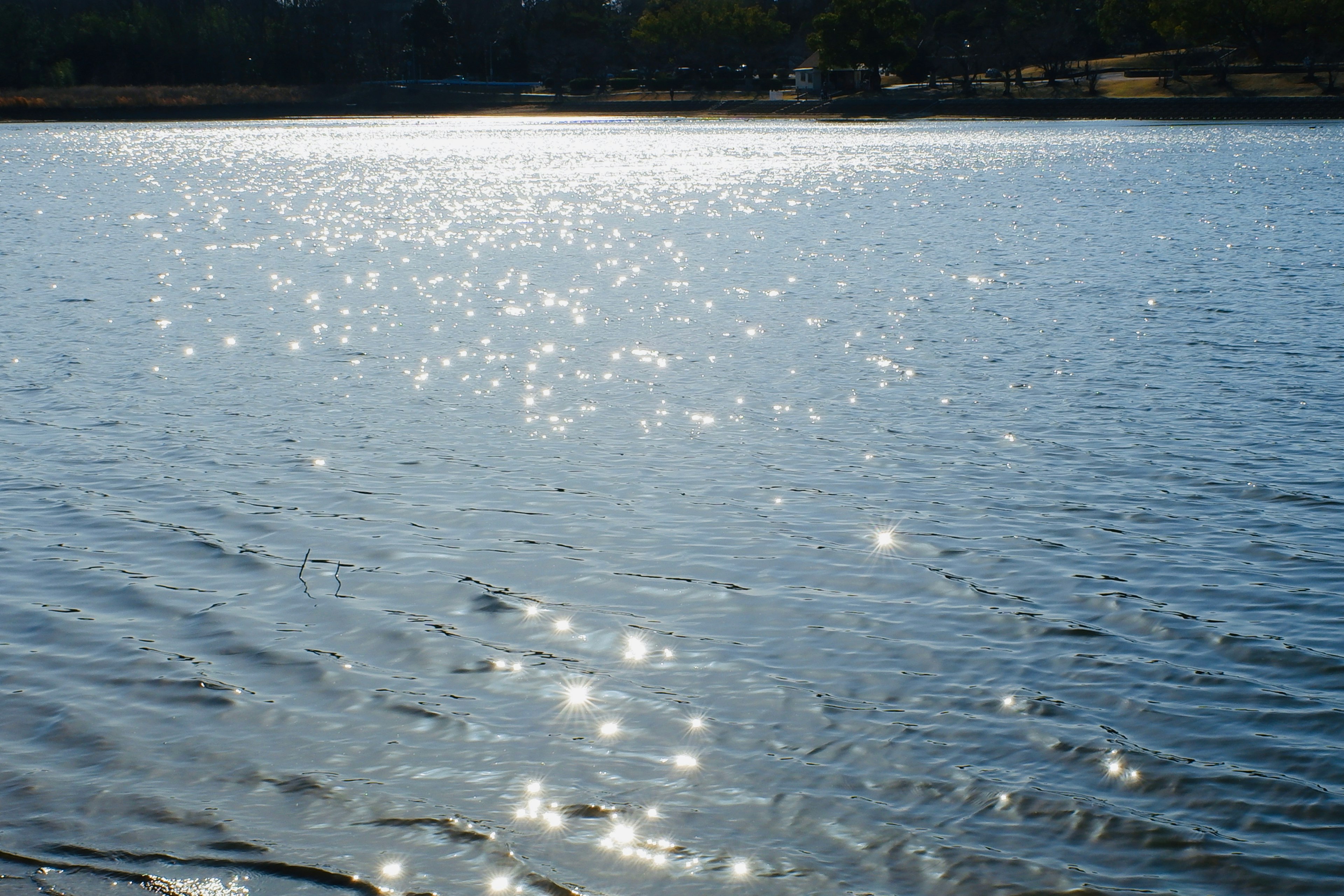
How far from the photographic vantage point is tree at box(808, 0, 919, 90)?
496 ft

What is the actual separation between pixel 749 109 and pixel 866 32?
2163 cm

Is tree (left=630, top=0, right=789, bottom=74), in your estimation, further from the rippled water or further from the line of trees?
the rippled water

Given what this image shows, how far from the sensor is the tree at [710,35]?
186m

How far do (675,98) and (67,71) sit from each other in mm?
78403

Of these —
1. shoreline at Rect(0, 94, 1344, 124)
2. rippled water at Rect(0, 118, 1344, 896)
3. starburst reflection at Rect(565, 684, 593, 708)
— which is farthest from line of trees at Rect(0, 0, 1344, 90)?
starburst reflection at Rect(565, 684, 593, 708)

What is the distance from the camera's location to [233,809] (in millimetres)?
7324

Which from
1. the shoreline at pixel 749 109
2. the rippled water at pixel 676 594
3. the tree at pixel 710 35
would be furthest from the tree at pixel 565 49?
the rippled water at pixel 676 594

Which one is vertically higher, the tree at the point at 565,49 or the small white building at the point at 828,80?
the tree at the point at 565,49

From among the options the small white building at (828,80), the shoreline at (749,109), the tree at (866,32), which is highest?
the tree at (866,32)

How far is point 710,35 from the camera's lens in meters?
186

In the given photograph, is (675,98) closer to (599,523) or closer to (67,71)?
(67,71)

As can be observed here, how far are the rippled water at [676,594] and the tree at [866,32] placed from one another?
429 feet

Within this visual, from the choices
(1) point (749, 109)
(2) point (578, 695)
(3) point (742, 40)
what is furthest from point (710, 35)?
(2) point (578, 695)

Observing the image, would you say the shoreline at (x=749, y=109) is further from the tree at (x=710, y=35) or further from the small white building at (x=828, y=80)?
the tree at (x=710, y=35)
